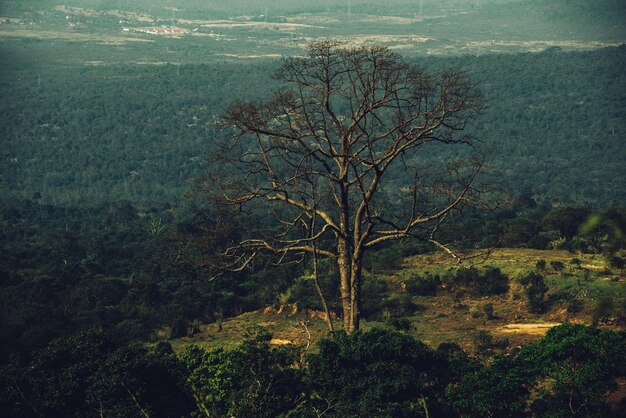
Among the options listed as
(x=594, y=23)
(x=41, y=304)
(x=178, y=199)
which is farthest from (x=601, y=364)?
(x=594, y=23)

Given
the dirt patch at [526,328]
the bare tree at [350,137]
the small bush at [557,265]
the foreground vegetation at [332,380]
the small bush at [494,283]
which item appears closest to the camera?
the foreground vegetation at [332,380]

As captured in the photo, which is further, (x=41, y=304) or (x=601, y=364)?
(x=41, y=304)

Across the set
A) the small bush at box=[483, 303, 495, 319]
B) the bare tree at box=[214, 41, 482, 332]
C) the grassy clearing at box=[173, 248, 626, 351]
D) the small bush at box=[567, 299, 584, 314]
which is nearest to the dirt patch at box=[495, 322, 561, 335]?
the grassy clearing at box=[173, 248, 626, 351]

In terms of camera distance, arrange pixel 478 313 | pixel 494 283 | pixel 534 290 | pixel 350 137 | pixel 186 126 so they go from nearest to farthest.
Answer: pixel 350 137, pixel 478 313, pixel 534 290, pixel 494 283, pixel 186 126

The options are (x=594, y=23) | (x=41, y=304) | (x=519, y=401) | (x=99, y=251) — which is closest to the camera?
(x=519, y=401)

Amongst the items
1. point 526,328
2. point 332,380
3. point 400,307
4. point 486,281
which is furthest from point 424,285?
point 332,380

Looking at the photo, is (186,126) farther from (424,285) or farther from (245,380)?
(245,380)

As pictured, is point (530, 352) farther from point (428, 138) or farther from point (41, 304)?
point (41, 304)

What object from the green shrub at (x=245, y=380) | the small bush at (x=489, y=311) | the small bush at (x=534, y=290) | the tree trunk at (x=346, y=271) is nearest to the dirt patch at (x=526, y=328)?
the small bush at (x=489, y=311)

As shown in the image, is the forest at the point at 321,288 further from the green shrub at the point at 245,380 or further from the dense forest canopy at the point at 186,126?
the dense forest canopy at the point at 186,126

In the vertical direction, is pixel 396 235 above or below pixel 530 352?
above

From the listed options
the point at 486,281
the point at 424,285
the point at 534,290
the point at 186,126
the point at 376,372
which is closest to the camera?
the point at 376,372
